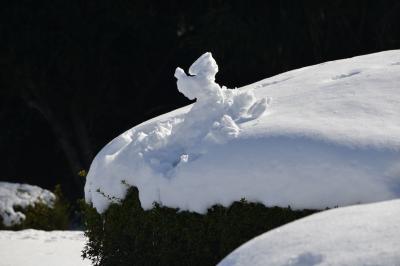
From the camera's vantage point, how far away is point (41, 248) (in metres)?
9.01

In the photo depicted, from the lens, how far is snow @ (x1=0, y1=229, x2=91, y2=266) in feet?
26.8

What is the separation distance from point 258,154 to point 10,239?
17.0ft

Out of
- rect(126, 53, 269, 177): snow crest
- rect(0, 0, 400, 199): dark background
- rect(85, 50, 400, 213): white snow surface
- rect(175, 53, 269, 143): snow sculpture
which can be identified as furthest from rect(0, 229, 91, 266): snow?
rect(0, 0, 400, 199): dark background

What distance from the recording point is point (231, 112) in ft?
19.4

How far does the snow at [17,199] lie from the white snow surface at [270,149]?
4623 millimetres

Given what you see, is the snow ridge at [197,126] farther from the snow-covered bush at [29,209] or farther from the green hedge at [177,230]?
the snow-covered bush at [29,209]

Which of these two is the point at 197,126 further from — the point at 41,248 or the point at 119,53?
the point at 119,53

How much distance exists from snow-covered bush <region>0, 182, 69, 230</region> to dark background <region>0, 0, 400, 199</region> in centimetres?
439

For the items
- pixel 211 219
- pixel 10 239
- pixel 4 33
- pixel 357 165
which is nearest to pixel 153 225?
pixel 211 219

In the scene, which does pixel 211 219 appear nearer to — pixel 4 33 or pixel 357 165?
pixel 357 165

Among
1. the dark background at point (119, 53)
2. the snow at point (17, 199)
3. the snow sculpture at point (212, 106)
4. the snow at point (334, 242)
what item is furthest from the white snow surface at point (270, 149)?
the dark background at point (119, 53)

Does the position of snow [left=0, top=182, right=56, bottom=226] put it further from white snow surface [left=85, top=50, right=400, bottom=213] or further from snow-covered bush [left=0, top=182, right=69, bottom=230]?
white snow surface [left=85, top=50, right=400, bottom=213]

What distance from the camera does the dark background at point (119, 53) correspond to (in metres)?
15.2

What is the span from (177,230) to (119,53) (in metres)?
11.1
